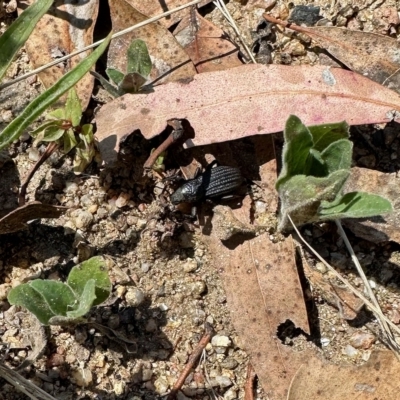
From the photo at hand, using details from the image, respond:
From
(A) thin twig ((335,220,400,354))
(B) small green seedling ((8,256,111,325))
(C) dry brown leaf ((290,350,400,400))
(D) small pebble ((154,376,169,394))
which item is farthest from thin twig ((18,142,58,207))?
(C) dry brown leaf ((290,350,400,400))

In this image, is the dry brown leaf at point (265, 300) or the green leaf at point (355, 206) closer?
the green leaf at point (355, 206)

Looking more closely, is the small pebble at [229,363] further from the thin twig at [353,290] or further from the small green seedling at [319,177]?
the small green seedling at [319,177]

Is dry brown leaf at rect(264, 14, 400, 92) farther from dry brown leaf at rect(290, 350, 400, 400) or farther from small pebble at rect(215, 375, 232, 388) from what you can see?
small pebble at rect(215, 375, 232, 388)

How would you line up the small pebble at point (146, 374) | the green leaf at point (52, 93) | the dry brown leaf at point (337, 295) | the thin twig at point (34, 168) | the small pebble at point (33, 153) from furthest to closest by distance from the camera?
the small pebble at point (33, 153)
the thin twig at point (34, 168)
the dry brown leaf at point (337, 295)
the small pebble at point (146, 374)
the green leaf at point (52, 93)

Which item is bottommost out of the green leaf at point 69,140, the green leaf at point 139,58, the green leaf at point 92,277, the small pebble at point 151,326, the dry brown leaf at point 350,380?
the dry brown leaf at point 350,380

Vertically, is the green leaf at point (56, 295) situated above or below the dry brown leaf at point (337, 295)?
above

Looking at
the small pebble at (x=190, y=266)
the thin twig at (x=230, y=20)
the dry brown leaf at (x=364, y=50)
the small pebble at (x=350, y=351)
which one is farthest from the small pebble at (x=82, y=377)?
the dry brown leaf at (x=364, y=50)
